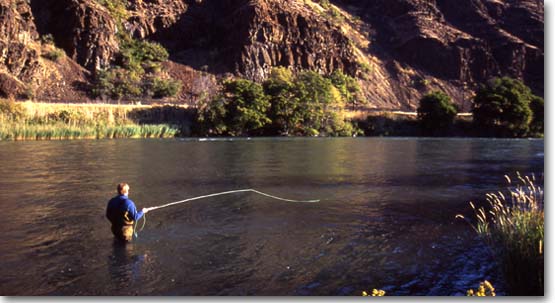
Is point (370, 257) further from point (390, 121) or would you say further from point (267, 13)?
point (267, 13)

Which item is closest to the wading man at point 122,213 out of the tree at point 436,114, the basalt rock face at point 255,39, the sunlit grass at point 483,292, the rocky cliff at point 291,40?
the sunlit grass at point 483,292

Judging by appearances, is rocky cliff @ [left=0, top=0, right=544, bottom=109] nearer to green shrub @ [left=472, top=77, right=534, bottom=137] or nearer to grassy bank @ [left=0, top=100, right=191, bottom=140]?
grassy bank @ [left=0, top=100, right=191, bottom=140]

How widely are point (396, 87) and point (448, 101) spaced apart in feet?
114

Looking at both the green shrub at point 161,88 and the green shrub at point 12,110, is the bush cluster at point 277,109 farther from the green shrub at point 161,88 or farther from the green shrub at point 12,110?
the green shrub at point 12,110

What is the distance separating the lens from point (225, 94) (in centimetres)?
7375

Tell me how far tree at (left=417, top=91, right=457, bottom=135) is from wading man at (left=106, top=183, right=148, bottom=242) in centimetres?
7385

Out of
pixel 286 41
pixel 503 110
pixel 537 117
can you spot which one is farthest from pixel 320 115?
pixel 286 41

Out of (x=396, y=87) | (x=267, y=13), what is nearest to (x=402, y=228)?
(x=267, y=13)

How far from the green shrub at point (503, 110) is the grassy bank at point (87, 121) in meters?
41.6

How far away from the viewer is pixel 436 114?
81125 millimetres

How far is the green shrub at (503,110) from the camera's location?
75.2 m

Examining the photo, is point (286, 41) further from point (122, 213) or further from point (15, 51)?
point (122, 213)

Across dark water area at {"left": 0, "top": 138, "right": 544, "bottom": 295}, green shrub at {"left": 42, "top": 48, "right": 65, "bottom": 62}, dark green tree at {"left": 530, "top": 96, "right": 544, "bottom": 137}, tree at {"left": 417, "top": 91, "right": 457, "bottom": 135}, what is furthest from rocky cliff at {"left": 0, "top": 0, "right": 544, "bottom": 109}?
dark water area at {"left": 0, "top": 138, "right": 544, "bottom": 295}

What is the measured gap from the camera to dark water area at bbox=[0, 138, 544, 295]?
9.97 meters
